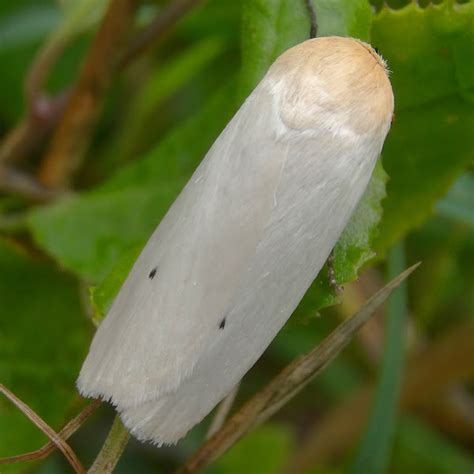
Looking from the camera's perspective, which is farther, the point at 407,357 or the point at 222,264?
the point at 407,357

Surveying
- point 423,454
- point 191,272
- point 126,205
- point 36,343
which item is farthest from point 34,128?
point 423,454

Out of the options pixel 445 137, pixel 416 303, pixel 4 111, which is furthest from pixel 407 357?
pixel 4 111

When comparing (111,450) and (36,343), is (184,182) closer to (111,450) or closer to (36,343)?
(36,343)

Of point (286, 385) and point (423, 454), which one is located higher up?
point (286, 385)

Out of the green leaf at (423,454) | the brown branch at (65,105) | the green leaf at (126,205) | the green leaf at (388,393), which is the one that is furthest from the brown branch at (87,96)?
the green leaf at (423,454)

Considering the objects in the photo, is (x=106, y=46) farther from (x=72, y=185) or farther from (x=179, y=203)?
(x=179, y=203)
